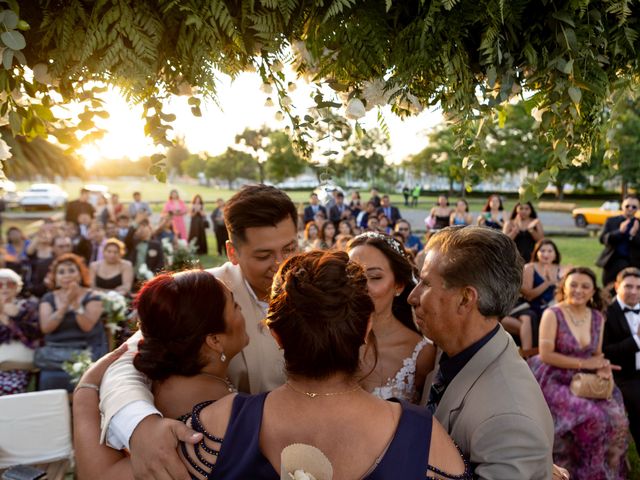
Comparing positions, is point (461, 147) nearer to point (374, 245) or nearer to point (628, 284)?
point (374, 245)

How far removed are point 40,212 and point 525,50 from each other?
126 feet

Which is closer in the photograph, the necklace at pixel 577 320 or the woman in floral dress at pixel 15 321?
the necklace at pixel 577 320

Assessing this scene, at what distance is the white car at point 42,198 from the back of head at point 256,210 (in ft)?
118

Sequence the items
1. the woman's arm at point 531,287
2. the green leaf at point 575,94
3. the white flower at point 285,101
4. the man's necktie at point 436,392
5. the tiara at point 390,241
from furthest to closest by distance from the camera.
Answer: the woman's arm at point 531,287, the tiara at point 390,241, the man's necktie at point 436,392, the white flower at point 285,101, the green leaf at point 575,94

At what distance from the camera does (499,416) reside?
1703 millimetres

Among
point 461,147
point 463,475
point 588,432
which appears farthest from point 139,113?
point 588,432

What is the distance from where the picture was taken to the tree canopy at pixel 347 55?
4.86ft

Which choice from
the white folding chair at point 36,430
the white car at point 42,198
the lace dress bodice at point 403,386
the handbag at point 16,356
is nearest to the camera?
the lace dress bodice at point 403,386

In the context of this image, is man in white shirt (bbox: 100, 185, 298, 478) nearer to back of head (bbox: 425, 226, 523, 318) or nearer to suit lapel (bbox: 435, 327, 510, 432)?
suit lapel (bbox: 435, 327, 510, 432)

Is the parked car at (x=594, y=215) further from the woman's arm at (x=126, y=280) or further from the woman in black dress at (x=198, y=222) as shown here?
the woman's arm at (x=126, y=280)

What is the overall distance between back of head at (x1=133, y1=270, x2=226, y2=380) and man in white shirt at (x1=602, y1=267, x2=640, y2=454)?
4.51 metres

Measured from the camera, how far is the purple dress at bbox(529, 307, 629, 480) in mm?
4582

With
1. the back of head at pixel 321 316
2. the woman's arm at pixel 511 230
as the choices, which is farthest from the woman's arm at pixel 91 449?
the woman's arm at pixel 511 230

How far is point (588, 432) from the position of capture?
4590 millimetres
